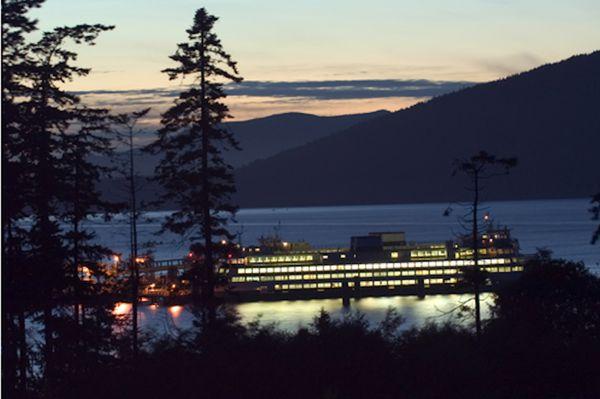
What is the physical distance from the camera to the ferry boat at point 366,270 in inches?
2950

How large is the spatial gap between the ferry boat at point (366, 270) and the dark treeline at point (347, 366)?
58576 millimetres

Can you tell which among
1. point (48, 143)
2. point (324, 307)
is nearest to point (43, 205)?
point (48, 143)

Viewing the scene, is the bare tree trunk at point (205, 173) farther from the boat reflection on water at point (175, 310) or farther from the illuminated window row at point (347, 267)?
the illuminated window row at point (347, 267)

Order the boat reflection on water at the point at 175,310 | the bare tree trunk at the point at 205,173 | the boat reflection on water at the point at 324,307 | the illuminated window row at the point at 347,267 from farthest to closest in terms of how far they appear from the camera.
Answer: the illuminated window row at the point at 347,267 → the boat reflection on water at the point at 175,310 → the boat reflection on water at the point at 324,307 → the bare tree trunk at the point at 205,173

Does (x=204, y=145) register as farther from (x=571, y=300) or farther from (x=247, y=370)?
(x=247, y=370)

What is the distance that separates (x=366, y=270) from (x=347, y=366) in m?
63.5

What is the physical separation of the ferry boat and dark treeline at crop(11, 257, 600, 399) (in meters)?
58.6

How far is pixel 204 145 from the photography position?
886 inches

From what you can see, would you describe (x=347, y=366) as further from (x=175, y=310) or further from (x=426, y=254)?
(x=426, y=254)

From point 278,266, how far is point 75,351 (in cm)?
6045

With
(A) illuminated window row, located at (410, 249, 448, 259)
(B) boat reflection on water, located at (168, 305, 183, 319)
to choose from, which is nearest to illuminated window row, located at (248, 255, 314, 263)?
(A) illuminated window row, located at (410, 249, 448, 259)

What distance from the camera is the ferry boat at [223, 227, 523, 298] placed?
7494 centimetres

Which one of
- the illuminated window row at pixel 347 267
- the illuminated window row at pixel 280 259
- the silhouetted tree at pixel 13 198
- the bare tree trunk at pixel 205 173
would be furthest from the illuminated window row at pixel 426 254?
the silhouetted tree at pixel 13 198

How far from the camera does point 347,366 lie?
533 inches
